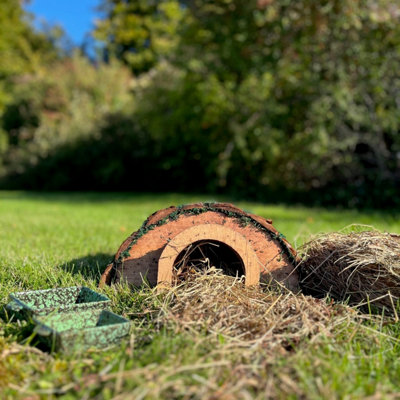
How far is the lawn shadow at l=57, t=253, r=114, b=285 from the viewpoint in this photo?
3562 mm

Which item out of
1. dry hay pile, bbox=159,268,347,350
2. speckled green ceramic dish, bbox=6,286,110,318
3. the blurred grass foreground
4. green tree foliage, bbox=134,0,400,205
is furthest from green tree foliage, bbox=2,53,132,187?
dry hay pile, bbox=159,268,347,350

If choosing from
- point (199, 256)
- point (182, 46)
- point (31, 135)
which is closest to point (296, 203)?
point (182, 46)

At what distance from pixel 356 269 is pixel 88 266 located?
200 cm

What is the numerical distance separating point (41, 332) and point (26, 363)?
15 centimetres

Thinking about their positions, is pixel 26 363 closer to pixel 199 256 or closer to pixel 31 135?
pixel 199 256

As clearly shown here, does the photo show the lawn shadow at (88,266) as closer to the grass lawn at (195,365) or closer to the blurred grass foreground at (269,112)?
the grass lawn at (195,365)

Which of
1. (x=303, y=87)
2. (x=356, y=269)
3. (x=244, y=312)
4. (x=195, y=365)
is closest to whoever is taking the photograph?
(x=195, y=365)

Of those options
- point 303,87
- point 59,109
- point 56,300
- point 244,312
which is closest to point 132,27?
point 59,109

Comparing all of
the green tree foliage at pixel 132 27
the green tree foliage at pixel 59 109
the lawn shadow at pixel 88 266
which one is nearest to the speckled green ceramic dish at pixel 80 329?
the lawn shadow at pixel 88 266

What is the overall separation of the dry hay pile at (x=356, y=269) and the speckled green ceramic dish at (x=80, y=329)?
1.34 m

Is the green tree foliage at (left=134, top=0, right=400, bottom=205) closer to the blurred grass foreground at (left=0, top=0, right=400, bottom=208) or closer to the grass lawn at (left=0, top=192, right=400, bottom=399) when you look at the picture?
the blurred grass foreground at (left=0, top=0, right=400, bottom=208)

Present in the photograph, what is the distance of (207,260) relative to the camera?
3.18 metres

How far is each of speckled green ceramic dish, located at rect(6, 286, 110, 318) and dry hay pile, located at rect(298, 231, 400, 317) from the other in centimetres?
138

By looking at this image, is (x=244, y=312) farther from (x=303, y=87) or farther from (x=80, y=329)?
(x=303, y=87)
